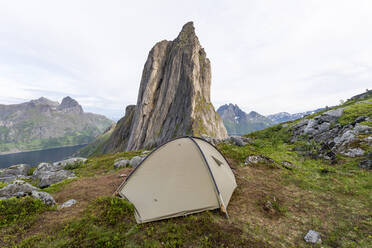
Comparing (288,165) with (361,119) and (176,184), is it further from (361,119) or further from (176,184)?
(361,119)

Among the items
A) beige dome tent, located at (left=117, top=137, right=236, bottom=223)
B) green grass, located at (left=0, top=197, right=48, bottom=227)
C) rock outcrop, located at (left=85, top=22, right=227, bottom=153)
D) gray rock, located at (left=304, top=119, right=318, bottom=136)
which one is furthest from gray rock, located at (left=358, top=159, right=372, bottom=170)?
rock outcrop, located at (left=85, top=22, right=227, bottom=153)

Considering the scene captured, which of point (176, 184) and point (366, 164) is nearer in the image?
point (176, 184)

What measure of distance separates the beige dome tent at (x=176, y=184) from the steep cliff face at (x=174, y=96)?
53506 millimetres

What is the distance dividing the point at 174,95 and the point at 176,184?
65301 millimetres

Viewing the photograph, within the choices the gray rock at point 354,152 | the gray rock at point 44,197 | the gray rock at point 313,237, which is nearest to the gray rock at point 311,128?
the gray rock at point 354,152

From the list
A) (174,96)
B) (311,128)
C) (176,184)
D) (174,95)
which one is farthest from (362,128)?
(174,95)

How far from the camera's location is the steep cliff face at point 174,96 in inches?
2594

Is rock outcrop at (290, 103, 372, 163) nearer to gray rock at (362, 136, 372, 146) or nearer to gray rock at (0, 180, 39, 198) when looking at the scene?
gray rock at (362, 136, 372, 146)

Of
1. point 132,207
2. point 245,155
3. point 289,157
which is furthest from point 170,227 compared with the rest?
point 289,157

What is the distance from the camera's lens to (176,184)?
7.19 metres

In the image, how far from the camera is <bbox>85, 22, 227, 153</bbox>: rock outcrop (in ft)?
216

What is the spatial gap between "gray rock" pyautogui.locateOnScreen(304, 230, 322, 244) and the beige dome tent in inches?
116

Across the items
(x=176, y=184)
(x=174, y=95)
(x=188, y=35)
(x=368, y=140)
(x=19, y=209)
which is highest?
(x=188, y=35)

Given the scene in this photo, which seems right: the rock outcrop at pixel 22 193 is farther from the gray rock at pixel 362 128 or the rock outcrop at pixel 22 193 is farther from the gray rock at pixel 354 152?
the gray rock at pixel 362 128
